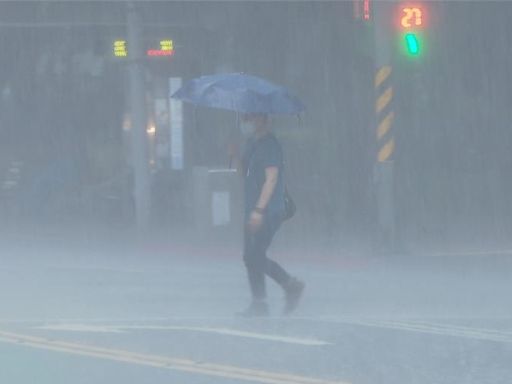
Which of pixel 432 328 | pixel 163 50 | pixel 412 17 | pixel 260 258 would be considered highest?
pixel 412 17

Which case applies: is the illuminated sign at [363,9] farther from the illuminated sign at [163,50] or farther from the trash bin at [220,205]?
the illuminated sign at [163,50]

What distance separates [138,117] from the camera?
18203mm

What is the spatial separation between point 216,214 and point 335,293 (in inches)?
196

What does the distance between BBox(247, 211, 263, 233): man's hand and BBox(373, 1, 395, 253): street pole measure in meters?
5.44

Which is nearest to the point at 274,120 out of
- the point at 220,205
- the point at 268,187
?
the point at 220,205

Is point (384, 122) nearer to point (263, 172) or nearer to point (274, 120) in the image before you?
point (263, 172)

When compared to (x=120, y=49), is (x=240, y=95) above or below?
below

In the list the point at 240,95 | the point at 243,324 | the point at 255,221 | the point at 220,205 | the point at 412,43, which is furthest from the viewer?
the point at 220,205

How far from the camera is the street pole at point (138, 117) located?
1797cm

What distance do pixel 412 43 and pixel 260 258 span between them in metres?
5.67

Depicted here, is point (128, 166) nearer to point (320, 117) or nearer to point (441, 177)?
point (320, 117)

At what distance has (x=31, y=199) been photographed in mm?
21688

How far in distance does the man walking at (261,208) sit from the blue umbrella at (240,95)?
156 mm

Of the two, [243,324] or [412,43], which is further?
[412,43]
